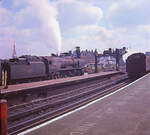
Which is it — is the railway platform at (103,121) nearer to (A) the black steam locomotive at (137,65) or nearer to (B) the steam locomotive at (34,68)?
(B) the steam locomotive at (34,68)

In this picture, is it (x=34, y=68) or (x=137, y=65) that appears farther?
(x=137, y=65)

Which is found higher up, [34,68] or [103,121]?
[34,68]

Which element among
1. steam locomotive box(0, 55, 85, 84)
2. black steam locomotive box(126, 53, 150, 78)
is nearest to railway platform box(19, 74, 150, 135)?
steam locomotive box(0, 55, 85, 84)

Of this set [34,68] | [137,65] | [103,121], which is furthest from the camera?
[137,65]

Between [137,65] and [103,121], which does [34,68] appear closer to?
[103,121]

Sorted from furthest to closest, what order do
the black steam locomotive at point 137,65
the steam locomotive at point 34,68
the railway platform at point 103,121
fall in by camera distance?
the black steam locomotive at point 137,65
the steam locomotive at point 34,68
the railway platform at point 103,121

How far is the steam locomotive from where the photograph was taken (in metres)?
15.2

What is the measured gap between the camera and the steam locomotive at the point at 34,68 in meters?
15.2

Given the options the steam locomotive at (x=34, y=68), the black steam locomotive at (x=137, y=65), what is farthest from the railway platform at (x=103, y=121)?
the black steam locomotive at (x=137, y=65)

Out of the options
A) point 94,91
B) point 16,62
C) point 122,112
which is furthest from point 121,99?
point 16,62

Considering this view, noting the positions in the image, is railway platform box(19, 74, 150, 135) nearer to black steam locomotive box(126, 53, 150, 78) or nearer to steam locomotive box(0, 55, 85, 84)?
steam locomotive box(0, 55, 85, 84)

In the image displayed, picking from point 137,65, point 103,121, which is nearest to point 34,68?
point 103,121

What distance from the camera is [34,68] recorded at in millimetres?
17953

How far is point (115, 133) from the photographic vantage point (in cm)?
511
